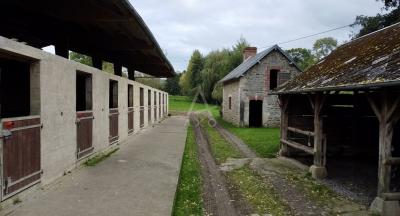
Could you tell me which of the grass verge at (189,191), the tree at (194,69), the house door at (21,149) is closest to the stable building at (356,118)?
the grass verge at (189,191)

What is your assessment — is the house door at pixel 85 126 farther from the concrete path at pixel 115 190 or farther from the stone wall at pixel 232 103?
the stone wall at pixel 232 103

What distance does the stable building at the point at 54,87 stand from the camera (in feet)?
19.1

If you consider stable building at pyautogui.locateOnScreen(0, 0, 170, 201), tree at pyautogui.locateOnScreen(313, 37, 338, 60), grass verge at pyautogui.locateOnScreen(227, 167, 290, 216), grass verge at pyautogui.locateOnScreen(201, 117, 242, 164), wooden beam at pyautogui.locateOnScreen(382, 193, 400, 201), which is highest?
tree at pyautogui.locateOnScreen(313, 37, 338, 60)

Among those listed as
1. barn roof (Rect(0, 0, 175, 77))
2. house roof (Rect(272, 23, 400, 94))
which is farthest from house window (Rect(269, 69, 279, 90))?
house roof (Rect(272, 23, 400, 94))

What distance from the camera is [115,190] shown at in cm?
675

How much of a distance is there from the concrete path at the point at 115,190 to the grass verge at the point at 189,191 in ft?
0.70

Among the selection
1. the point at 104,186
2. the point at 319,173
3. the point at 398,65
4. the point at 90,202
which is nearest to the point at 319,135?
the point at 319,173

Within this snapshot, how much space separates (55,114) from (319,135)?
6305 mm

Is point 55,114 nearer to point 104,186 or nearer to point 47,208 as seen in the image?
point 104,186

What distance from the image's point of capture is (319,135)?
9.88 meters

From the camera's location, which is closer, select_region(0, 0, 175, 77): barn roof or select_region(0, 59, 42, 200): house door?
select_region(0, 59, 42, 200): house door

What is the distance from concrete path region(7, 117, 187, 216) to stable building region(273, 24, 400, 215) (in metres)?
3.68

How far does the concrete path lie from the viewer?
5555 millimetres

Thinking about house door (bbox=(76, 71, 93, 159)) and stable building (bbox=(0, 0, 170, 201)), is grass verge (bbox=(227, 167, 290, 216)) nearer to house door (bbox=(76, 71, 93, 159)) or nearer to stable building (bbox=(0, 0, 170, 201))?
house door (bbox=(76, 71, 93, 159))
